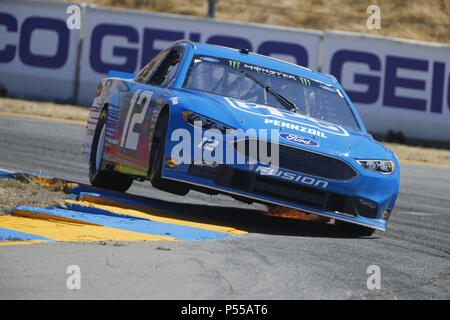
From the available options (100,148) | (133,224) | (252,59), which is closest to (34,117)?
(100,148)

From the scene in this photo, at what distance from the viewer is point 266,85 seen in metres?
7.65

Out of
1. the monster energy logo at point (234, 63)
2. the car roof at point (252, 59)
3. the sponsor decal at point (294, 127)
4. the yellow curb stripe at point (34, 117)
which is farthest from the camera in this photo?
the yellow curb stripe at point (34, 117)

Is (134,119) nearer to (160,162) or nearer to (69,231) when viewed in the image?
(160,162)

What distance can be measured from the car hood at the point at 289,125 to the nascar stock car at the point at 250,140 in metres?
0.01

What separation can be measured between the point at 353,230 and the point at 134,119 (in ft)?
6.77

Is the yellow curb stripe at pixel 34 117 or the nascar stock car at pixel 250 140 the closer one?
the nascar stock car at pixel 250 140

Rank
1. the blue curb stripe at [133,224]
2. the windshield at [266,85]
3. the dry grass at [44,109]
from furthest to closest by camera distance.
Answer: the dry grass at [44,109]
the windshield at [266,85]
the blue curb stripe at [133,224]

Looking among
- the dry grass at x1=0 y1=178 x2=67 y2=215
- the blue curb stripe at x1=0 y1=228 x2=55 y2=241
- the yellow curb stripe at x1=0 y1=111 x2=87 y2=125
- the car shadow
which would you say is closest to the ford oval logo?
the car shadow

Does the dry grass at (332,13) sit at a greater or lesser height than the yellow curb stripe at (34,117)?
greater

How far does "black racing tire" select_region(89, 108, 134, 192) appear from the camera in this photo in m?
8.20

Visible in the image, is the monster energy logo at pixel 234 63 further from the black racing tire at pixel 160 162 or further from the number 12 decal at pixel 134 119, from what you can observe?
the black racing tire at pixel 160 162

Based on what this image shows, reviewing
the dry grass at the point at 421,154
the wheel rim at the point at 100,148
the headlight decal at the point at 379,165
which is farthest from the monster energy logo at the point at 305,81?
the dry grass at the point at 421,154

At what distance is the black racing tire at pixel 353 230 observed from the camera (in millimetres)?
7320

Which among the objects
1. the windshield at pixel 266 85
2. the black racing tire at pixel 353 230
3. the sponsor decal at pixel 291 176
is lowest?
the black racing tire at pixel 353 230
